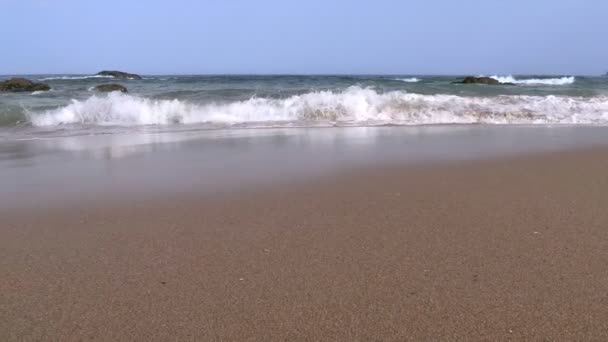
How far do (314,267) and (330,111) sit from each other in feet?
30.6

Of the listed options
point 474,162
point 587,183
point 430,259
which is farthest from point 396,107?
point 430,259

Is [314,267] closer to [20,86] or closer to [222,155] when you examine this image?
[222,155]

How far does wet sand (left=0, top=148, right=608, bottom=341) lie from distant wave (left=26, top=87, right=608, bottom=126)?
6.94 meters

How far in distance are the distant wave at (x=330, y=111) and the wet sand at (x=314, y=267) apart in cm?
694

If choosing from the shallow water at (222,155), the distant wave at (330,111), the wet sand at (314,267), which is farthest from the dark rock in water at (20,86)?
the wet sand at (314,267)

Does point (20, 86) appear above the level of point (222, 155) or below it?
above

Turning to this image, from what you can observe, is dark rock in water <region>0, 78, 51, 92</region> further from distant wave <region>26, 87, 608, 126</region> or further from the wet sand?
the wet sand

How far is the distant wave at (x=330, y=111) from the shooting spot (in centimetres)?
1107

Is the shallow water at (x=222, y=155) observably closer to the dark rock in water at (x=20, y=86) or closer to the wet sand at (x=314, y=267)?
the wet sand at (x=314, y=267)

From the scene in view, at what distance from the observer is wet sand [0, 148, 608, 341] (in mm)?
2012

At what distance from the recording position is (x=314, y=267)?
255 centimetres

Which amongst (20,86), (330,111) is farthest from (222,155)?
(20,86)

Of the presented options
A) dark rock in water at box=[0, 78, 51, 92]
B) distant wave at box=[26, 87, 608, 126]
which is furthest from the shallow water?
dark rock in water at box=[0, 78, 51, 92]

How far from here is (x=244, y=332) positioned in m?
1.97
